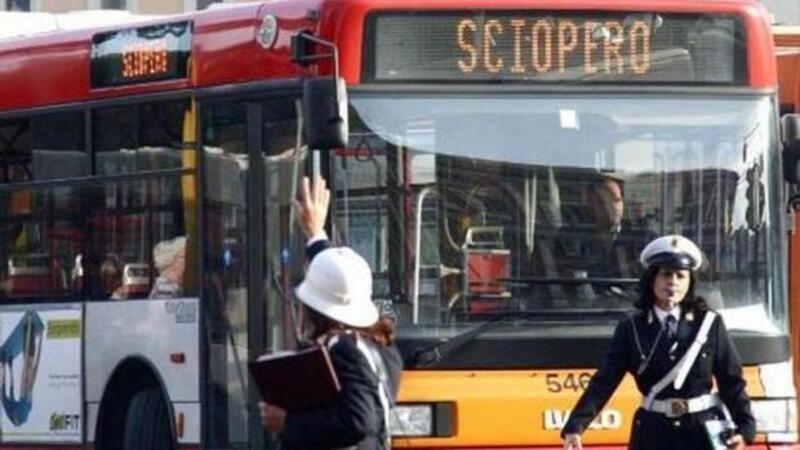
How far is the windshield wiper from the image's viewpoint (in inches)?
529

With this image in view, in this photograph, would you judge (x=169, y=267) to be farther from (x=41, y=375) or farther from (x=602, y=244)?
(x=602, y=244)

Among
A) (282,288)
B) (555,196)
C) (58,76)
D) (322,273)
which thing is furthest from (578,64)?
(322,273)

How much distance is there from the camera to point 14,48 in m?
17.1

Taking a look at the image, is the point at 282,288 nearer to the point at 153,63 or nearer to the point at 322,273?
the point at 153,63

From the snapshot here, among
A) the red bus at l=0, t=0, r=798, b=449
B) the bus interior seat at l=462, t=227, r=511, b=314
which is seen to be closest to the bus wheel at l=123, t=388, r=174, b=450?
the red bus at l=0, t=0, r=798, b=449

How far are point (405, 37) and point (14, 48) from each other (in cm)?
414

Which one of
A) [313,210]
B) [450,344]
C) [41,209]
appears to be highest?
[313,210]

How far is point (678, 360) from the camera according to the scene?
37.2 feet

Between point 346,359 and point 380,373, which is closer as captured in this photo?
point 346,359

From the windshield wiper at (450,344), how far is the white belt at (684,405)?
7.25 ft

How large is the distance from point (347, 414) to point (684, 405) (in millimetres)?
3174

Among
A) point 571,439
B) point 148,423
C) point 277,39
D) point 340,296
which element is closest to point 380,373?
point 340,296

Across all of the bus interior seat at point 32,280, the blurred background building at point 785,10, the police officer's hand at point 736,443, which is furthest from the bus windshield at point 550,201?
the blurred background building at point 785,10

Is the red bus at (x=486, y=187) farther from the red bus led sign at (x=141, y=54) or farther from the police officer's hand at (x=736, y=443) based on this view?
the police officer's hand at (x=736, y=443)
